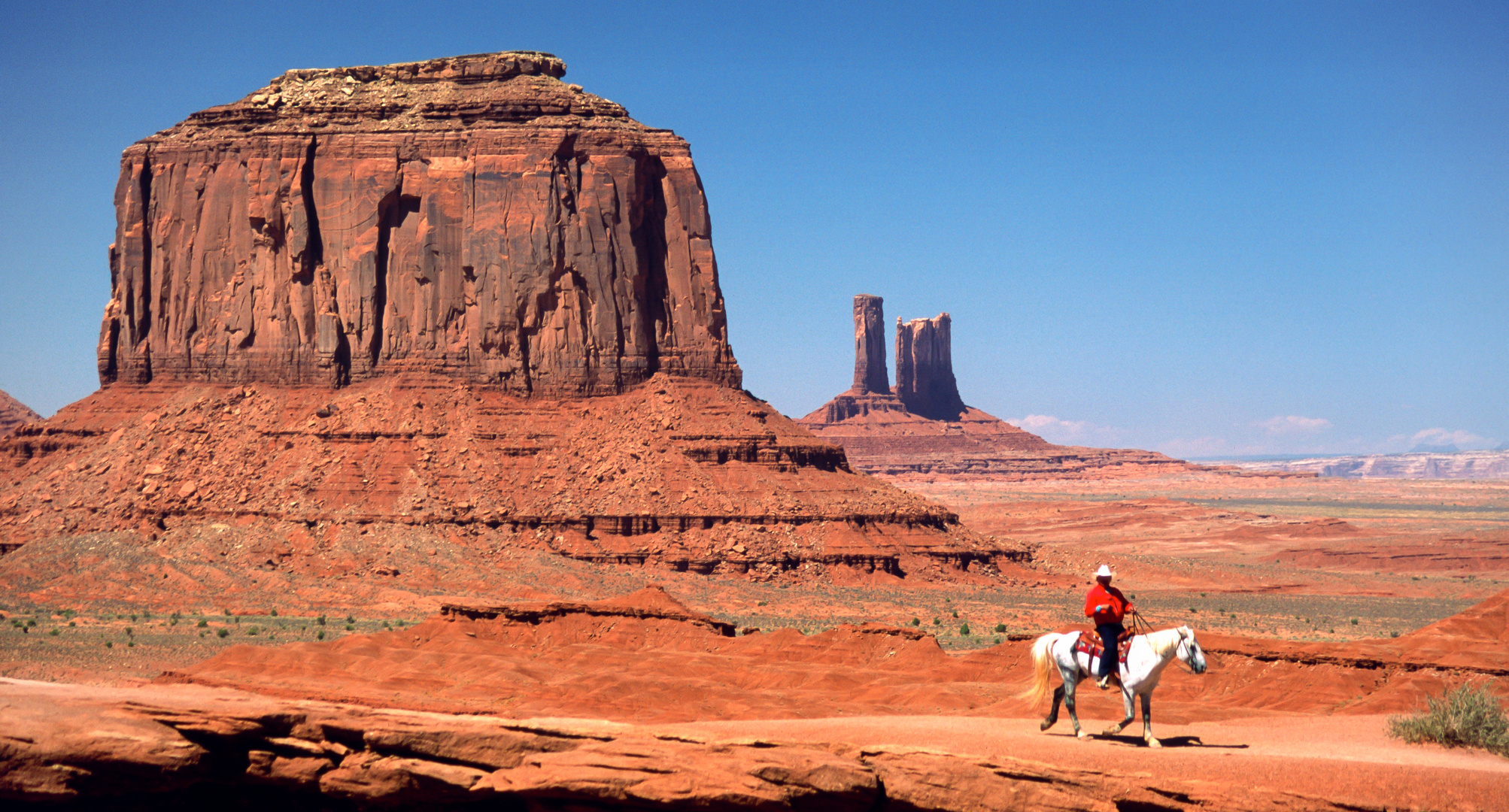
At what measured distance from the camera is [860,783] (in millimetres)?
12867

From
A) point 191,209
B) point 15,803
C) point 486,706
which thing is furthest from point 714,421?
point 15,803

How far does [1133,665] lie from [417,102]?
2519 inches

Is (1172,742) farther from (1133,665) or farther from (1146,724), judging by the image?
(1133,665)

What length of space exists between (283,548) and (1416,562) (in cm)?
6930

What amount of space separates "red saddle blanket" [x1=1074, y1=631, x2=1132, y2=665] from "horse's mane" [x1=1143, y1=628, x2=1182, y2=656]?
0.23 m

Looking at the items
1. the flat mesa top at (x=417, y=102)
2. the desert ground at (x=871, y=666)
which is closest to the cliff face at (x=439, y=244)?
the flat mesa top at (x=417, y=102)

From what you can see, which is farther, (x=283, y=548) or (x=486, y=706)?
(x=283, y=548)

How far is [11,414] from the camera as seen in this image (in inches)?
4537

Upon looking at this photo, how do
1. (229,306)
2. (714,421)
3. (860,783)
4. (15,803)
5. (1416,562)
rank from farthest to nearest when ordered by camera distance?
(1416,562) → (229,306) → (714,421) → (15,803) → (860,783)

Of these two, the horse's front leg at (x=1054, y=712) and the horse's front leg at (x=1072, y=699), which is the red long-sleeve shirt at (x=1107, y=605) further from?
the horse's front leg at (x=1054, y=712)

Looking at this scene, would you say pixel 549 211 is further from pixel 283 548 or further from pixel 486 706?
pixel 486 706

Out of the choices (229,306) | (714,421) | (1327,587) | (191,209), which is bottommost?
(1327,587)

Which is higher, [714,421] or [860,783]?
[714,421]

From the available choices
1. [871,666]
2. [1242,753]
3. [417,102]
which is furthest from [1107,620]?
[417,102]
